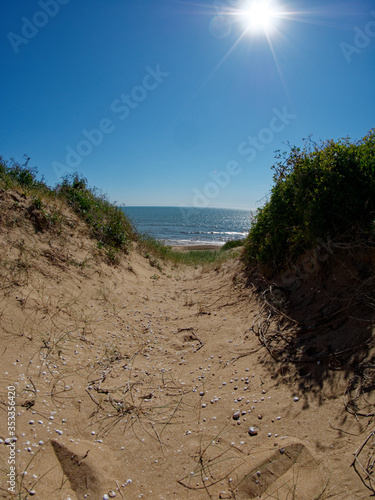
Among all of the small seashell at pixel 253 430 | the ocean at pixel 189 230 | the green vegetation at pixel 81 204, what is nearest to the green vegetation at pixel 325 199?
the ocean at pixel 189 230

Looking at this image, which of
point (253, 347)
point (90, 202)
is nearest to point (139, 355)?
point (253, 347)

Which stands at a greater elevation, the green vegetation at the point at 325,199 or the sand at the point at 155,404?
the green vegetation at the point at 325,199

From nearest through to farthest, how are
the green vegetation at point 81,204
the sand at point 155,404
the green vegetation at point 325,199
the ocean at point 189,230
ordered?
1. the sand at point 155,404
2. the green vegetation at point 325,199
3. the green vegetation at point 81,204
4. the ocean at point 189,230

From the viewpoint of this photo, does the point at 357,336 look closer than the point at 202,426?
No

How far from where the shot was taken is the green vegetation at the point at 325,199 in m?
4.09

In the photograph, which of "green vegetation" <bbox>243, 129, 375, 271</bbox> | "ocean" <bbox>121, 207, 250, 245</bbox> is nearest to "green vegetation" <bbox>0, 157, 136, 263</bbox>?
"ocean" <bbox>121, 207, 250, 245</bbox>

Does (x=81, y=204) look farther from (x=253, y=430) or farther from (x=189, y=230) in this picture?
(x=189, y=230)

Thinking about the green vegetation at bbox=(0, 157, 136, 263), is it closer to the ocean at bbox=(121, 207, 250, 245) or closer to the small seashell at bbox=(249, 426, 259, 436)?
the ocean at bbox=(121, 207, 250, 245)

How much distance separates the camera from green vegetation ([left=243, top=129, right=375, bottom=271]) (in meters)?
4.09

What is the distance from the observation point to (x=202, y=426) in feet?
8.92

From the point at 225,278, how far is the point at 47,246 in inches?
176

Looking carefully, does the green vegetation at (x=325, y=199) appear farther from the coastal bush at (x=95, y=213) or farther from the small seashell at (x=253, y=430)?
the coastal bush at (x=95, y=213)

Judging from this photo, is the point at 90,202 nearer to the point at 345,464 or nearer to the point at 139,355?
the point at 139,355

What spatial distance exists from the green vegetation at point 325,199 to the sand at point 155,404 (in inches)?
55.2
